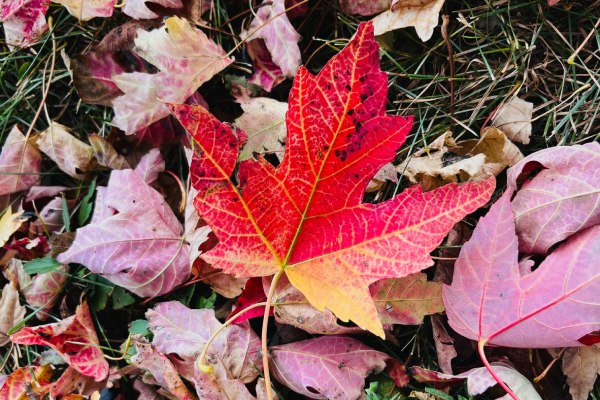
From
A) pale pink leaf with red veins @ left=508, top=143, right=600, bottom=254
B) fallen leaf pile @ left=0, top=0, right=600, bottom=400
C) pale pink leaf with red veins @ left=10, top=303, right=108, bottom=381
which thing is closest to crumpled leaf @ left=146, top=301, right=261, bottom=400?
fallen leaf pile @ left=0, top=0, right=600, bottom=400

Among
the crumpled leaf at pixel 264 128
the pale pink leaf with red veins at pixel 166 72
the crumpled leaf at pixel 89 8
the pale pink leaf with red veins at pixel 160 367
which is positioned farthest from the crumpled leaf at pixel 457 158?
the crumpled leaf at pixel 89 8

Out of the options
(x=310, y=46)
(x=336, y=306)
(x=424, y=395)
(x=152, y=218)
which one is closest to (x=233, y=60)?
(x=310, y=46)

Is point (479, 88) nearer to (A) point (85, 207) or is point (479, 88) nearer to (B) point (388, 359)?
(B) point (388, 359)

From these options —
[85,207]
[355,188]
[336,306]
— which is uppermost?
[355,188]

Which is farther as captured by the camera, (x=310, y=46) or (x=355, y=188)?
(x=310, y=46)

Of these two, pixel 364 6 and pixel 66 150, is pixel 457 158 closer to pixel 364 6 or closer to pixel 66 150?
pixel 364 6

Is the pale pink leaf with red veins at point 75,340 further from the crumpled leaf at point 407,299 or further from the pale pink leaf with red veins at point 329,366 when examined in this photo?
the crumpled leaf at point 407,299

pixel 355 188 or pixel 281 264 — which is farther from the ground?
pixel 355 188
